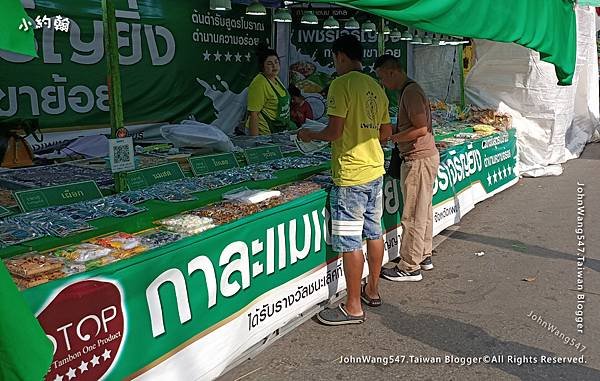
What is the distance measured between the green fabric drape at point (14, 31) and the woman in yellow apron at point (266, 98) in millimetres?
4025

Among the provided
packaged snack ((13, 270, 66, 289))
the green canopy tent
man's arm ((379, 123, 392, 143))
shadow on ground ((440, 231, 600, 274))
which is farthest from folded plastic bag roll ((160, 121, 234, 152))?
the green canopy tent

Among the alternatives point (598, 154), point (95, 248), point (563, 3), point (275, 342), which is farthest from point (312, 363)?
point (598, 154)

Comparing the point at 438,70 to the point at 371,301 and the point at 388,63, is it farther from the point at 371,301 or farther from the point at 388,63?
the point at 371,301

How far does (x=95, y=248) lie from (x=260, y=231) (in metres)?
0.93

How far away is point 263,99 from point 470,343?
9.52ft

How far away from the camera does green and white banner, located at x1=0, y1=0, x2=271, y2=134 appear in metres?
5.74

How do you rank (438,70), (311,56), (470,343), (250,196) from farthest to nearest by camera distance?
(438,70) < (311,56) < (470,343) < (250,196)

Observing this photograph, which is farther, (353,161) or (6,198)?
(353,161)

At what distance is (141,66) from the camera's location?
22.5 feet

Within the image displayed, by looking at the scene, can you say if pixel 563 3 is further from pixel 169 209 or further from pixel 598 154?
pixel 598 154

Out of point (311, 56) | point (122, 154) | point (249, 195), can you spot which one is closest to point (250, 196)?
point (249, 195)

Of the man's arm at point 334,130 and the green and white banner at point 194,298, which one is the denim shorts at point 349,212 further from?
the man's arm at point 334,130

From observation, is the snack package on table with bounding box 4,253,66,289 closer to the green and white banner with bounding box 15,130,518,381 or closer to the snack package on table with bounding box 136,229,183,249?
the green and white banner with bounding box 15,130,518,381

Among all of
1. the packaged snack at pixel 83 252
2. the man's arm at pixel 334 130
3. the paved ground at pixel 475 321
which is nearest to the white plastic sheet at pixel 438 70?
the paved ground at pixel 475 321
